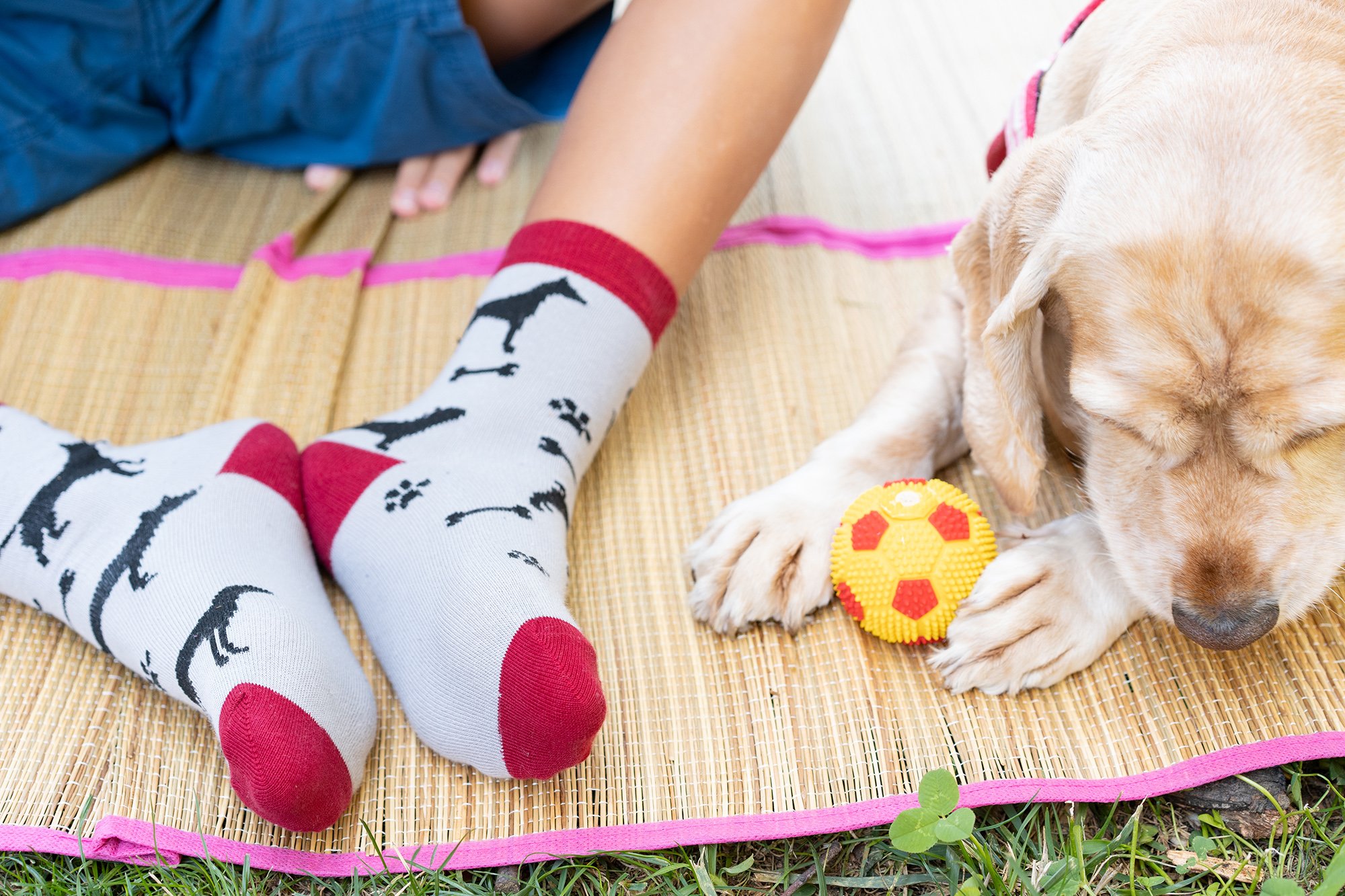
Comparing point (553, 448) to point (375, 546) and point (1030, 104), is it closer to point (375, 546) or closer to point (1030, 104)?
point (375, 546)

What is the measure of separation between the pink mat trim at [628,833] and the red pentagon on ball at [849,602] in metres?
0.22

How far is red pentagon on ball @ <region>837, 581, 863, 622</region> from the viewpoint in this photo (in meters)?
1.33

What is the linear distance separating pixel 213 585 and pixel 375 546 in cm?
19

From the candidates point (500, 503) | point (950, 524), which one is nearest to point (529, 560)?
point (500, 503)

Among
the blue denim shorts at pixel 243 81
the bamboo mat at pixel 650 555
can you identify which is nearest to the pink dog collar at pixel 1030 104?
the bamboo mat at pixel 650 555

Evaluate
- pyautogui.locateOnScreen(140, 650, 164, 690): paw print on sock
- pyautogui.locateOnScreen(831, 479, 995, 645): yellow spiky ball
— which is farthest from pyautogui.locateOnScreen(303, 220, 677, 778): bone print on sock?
pyautogui.locateOnScreen(831, 479, 995, 645): yellow spiky ball

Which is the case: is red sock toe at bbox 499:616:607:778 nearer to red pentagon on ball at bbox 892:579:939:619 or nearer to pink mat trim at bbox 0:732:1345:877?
pink mat trim at bbox 0:732:1345:877

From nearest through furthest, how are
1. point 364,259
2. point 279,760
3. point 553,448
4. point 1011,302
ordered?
1. point 279,760
2. point 1011,302
3. point 553,448
4. point 364,259

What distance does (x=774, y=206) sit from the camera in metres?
2.19

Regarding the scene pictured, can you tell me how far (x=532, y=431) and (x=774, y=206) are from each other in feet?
3.13

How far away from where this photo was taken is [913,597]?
130 cm

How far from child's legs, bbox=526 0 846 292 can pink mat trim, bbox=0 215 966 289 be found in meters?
0.43

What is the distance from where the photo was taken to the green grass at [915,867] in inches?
45.6

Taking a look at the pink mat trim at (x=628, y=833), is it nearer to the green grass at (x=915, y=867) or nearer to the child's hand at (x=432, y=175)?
the green grass at (x=915, y=867)
